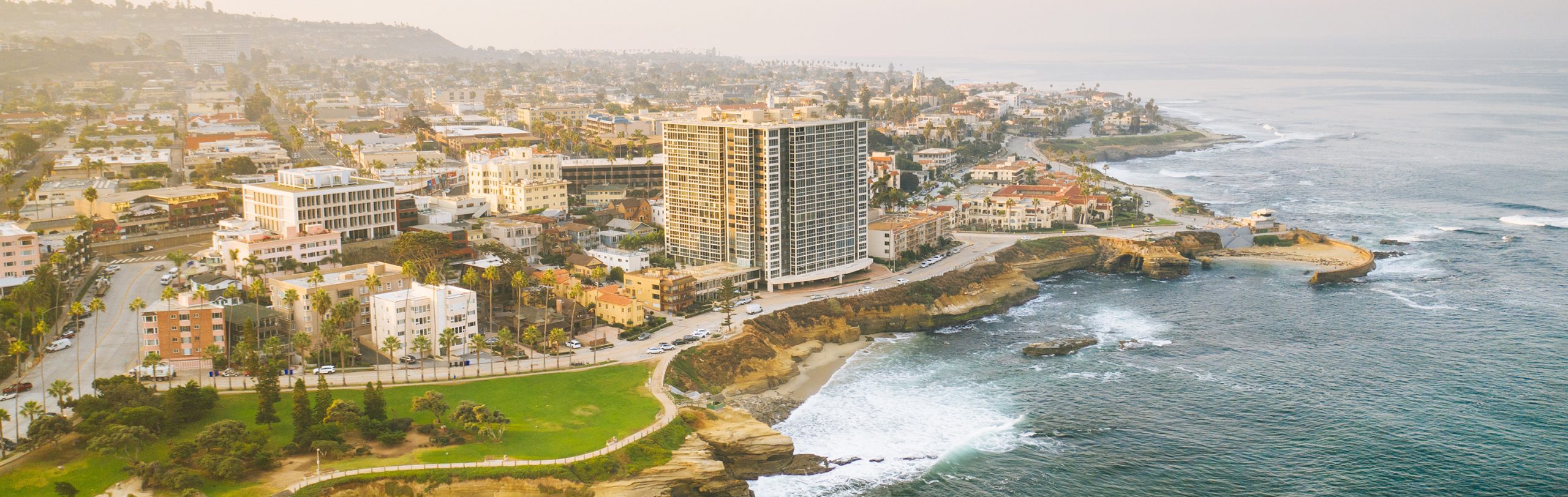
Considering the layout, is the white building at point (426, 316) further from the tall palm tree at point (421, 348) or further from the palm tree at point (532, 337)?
the palm tree at point (532, 337)

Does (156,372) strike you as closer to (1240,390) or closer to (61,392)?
(61,392)

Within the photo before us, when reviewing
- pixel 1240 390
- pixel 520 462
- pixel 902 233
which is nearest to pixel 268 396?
pixel 520 462

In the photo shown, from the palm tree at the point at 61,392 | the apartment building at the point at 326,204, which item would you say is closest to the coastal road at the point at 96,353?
the palm tree at the point at 61,392

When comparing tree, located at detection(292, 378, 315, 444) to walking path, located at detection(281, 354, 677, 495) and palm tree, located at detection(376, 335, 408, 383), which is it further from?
palm tree, located at detection(376, 335, 408, 383)

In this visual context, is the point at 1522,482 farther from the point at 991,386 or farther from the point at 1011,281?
the point at 1011,281

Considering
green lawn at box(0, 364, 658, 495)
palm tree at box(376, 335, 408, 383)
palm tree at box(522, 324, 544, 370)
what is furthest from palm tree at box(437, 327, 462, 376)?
palm tree at box(522, 324, 544, 370)

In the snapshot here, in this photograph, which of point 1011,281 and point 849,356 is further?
point 1011,281

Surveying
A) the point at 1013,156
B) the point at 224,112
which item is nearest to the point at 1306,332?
the point at 1013,156
